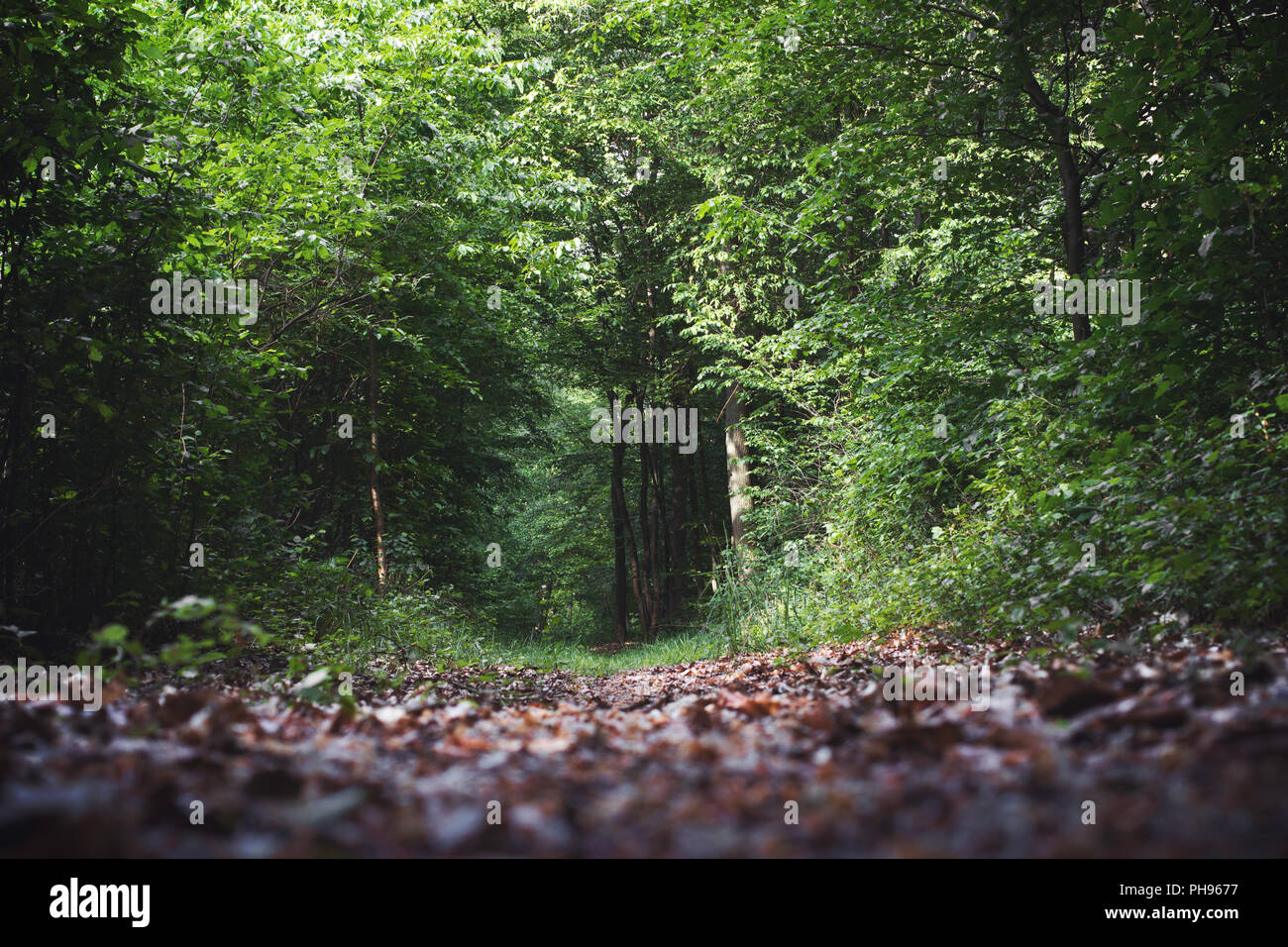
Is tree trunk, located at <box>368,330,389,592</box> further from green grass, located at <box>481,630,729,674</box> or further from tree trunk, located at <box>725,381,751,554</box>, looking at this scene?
tree trunk, located at <box>725,381,751,554</box>

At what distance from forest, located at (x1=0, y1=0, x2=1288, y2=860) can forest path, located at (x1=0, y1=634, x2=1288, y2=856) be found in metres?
0.01

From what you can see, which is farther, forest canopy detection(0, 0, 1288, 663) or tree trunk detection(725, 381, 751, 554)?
tree trunk detection(725, 381, 751, 554)

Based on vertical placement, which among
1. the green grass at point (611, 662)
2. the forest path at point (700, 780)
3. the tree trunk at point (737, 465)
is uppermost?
the tree trunk at point (737, 465)

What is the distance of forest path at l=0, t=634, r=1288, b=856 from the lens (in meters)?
1.35

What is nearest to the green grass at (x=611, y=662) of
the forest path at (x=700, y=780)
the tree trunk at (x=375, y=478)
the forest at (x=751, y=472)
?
the forest at (x=751, y=472)

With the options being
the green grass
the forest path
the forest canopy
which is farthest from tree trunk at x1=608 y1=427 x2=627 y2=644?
the forest path

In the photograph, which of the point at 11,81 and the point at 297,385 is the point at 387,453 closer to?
the point at 297,385

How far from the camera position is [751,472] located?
50.3 ft

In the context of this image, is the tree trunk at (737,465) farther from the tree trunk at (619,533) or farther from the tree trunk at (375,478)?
the tree trunk at (375,478)

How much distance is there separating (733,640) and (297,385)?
8.20 meters

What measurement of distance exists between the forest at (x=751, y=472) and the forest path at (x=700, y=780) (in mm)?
13

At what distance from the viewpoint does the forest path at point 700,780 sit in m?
1.35

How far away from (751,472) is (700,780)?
13.6 metres

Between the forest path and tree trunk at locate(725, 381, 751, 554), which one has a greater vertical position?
tree trunk at locate(725, 381, 751, 554)
